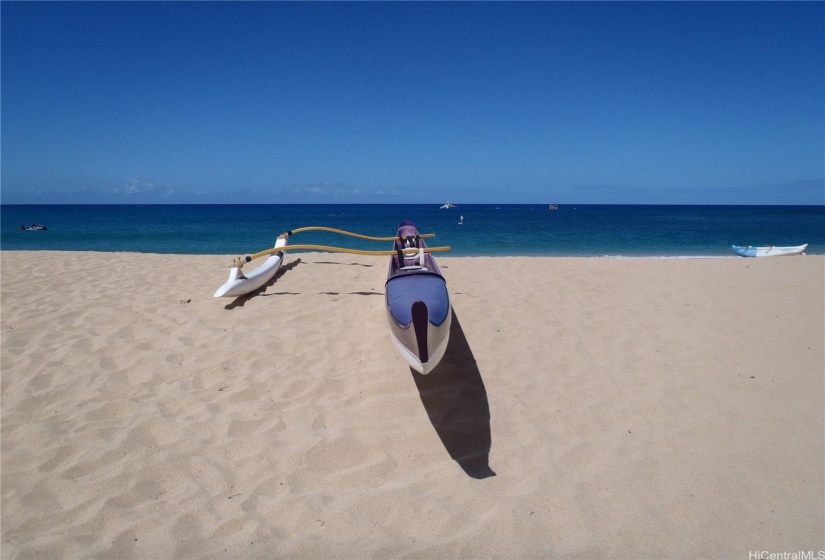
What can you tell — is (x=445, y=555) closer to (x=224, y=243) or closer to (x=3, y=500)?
(x=3, y=500)

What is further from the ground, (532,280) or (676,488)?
(532,280)

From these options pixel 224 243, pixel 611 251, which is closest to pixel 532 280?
pixel 611 251

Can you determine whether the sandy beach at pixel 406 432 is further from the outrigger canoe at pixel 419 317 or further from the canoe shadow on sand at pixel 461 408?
the outrigger canoe at pixel 419 317

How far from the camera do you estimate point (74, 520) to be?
2104 millimetres

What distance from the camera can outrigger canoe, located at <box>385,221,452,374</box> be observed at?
2523 mm

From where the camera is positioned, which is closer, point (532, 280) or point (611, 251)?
point (532, 280)

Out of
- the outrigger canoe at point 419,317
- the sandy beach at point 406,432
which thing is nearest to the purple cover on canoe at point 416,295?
the outrigger canoe at point 419,317

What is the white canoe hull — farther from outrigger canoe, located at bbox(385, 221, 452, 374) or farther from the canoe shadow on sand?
the canoe shadow on sand

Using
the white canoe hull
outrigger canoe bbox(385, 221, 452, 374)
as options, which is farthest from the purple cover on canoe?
the white canoe hull

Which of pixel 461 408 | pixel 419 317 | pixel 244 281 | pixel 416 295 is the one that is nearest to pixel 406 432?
pixel 461 408

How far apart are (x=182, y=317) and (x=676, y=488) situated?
16.2 ft

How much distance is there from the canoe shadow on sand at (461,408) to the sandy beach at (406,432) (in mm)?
19

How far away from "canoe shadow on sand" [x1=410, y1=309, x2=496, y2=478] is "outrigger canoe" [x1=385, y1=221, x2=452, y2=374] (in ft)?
1.77

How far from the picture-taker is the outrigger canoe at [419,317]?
8.28ft
